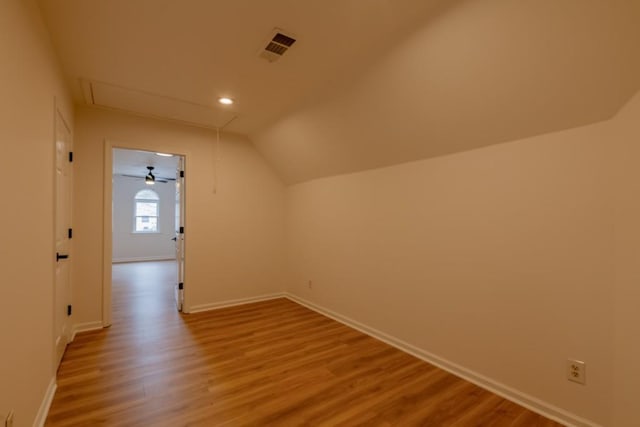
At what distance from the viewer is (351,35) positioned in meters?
2.00

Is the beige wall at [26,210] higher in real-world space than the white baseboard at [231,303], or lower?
higher

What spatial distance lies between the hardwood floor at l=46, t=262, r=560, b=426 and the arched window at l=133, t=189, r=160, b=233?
6525mm

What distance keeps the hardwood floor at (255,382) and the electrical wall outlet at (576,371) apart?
1.09 feet

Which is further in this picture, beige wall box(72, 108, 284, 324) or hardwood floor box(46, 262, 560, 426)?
beige wall box(72, 108, 284, 324)

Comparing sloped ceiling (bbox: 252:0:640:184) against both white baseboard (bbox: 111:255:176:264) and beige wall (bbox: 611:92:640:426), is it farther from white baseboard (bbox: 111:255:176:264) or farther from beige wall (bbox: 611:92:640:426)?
white baseboard (bbox: 111:255:176:264)

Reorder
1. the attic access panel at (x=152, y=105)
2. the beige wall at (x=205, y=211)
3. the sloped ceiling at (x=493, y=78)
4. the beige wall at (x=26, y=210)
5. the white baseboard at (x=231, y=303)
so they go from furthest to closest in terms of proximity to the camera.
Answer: the white baseboard at (x=231, y=303) → the beige wall at (x=205, y=211) → the attic access panel at (x=152, y=105) → the sloped ceiling at (x=493, y=78) → the beige wall at (x=26, y=210)

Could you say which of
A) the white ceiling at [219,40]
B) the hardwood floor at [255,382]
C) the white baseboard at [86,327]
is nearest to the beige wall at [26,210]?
the white ceiling at [219,40]

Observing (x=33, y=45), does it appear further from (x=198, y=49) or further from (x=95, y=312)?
(x=95, y=312)

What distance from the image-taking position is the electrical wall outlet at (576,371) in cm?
179

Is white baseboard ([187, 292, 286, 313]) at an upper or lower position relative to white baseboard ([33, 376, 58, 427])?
lower

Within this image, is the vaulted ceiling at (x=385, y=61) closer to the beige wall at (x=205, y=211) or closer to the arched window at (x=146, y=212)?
the beige wall at (x=205, y=211)

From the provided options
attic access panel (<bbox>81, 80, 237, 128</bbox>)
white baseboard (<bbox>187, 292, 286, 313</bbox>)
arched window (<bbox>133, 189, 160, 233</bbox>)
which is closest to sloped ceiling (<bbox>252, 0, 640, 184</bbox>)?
attic access panel (<bbox>81, 80, 237, 128</bbox>)

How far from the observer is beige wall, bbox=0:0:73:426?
1309 millimetres

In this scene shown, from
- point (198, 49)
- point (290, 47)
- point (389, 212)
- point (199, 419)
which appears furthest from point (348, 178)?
point (199, 419)
